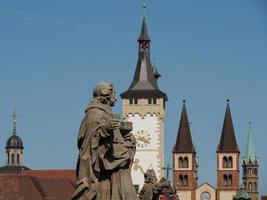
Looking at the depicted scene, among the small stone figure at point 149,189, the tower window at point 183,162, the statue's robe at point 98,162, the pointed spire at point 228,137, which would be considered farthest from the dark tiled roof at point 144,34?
the statue's robe at point 98,162

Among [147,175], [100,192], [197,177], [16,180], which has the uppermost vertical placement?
[197,177]

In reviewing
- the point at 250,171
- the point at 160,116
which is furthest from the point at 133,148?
the point at 250,171

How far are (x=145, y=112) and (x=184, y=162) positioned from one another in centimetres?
2113

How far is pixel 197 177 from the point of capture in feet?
471

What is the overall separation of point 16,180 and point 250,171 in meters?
79.2

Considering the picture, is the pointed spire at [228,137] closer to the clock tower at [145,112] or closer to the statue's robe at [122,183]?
the clock tower at [145,112]

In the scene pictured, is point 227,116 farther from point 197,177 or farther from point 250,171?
point 250,171

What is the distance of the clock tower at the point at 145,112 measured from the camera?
11569 centimetres

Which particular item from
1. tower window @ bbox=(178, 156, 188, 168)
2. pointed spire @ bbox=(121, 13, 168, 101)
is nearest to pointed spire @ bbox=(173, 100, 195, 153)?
tower window @ bbox=(178, 156, 188, 168)

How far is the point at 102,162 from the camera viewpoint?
13.3 m

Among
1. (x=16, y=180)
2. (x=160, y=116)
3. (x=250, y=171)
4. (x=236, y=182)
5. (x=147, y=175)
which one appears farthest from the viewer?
(x=250, y=171)

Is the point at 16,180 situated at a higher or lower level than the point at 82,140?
higher

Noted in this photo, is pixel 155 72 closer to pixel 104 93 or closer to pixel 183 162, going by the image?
pixel 183 162

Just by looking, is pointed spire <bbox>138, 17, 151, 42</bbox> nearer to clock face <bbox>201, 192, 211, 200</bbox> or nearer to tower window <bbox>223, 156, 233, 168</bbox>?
tower window <bbox>223, 156, 233, 168</bbox>
